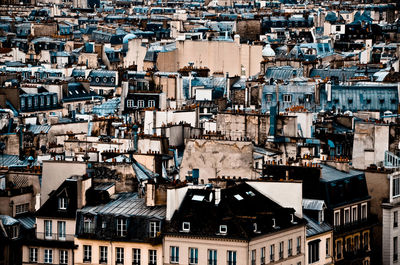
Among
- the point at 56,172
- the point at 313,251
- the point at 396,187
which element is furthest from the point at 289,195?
the point at 56,172

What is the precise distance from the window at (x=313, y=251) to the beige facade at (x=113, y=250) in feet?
15.3

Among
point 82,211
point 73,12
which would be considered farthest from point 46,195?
point 73,12

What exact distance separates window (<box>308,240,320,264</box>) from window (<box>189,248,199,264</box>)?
4.13m

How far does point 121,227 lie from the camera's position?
4166cm

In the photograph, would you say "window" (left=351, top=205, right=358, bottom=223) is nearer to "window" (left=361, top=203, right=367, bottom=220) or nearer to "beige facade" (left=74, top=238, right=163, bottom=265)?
"window" (left=361, top=203, right=367, bottom=220)

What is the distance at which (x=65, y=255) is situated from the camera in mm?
42281

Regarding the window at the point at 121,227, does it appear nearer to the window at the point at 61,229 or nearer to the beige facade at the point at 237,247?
the beige facade at the point at 237,247

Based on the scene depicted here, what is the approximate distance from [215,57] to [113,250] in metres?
52.6

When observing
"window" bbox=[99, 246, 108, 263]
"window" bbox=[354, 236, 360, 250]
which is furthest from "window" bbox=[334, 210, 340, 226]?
"window" bbox=[99, 246, 108, 263]

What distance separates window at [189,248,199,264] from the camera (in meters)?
40.3

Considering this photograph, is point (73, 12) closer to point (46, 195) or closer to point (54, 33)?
point (54, 33)

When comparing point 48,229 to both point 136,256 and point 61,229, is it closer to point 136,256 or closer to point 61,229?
point 61,229

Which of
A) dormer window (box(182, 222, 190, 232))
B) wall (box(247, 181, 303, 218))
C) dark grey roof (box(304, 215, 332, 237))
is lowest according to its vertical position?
dark grey roof (box(304, 215, 332, 237))

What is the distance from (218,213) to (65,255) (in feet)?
15.1
